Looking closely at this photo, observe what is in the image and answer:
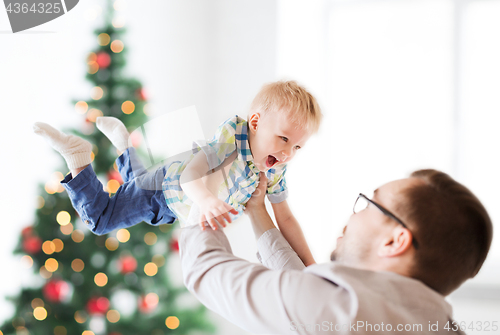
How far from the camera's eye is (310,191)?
2500 mm

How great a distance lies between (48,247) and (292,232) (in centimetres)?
131

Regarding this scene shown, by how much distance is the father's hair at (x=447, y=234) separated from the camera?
71 centimetres

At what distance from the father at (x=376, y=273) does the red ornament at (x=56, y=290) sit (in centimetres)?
136

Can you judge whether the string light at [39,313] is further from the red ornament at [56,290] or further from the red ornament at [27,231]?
the red ornament at [27,231]

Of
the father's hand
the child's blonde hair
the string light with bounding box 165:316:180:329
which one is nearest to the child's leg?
the father's hand

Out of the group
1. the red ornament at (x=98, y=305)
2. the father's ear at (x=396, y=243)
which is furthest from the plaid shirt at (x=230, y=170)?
the red ornament at (x=98, y=305)

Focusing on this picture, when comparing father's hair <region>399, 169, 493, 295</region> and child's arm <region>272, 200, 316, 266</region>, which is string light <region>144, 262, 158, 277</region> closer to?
child's arm <region>272, 200, 316, 266</region>

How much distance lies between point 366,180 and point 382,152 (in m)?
0.20

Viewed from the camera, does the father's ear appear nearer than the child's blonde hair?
Yes

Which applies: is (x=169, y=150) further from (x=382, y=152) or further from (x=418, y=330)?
(x=382, y=152)

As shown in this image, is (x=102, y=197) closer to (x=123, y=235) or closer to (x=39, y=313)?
(x=123, y=235)

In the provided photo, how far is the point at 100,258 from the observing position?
195cm

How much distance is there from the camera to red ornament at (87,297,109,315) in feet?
6.20

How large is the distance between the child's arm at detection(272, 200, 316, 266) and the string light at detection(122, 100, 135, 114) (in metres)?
1.10
